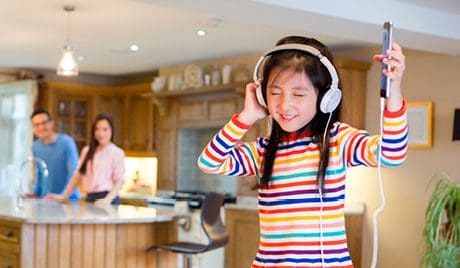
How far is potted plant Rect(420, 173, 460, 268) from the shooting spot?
4.12m

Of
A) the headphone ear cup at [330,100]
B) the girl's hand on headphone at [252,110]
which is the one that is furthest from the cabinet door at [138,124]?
the headphone ear cup at [330,100]

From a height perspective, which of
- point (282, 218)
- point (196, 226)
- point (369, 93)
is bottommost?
point (196, 226)

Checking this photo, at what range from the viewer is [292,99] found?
1339mm

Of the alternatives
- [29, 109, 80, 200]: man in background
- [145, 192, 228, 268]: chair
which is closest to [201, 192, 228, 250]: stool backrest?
[145, 192, 228, 268]: chair

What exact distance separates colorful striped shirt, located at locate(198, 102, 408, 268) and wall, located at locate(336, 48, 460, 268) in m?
3.84

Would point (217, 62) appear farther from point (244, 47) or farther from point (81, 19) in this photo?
point (81, 19)

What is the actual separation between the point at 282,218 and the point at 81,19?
382 centimetres

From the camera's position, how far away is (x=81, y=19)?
4.83 meters

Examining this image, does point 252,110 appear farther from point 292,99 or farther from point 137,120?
point 137,120

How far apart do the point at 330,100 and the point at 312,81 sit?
0.05 m

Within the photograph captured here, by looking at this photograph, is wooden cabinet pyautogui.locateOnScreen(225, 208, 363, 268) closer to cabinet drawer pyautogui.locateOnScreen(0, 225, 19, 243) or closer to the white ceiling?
the white ceiling

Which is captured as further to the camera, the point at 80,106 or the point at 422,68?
the point at 80,106

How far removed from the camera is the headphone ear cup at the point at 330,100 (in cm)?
133

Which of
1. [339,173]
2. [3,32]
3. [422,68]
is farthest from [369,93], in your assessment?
[339,173]
